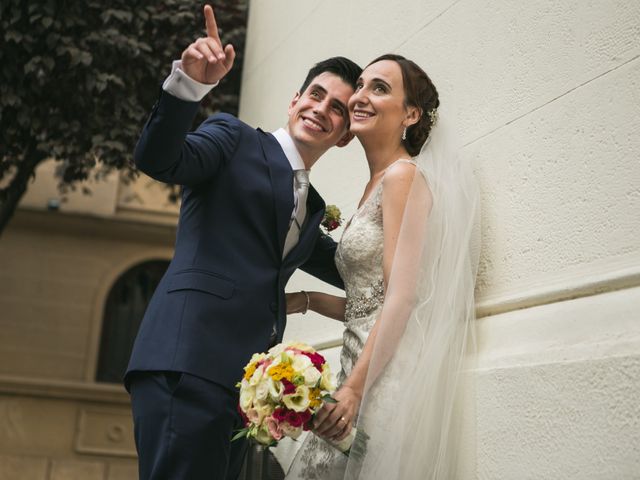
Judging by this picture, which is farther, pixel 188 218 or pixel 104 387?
pixel 104 387

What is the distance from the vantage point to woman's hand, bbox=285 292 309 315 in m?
3.47

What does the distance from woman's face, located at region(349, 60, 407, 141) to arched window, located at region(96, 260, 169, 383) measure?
36.3 ft

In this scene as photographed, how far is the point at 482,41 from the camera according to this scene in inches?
132

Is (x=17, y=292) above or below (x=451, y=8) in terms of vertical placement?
below

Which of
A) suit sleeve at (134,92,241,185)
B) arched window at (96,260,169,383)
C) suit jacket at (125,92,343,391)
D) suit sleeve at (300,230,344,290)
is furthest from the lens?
arched window at (96,260,169,383)

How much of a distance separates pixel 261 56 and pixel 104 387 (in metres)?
7.90

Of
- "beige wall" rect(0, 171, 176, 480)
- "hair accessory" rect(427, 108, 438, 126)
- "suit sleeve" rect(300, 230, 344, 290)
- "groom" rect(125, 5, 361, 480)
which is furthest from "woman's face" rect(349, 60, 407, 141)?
"beige wall" rect(0, 171, 176, 480)

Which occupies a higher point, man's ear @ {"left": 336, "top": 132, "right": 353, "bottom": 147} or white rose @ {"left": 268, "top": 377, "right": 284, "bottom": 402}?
man's ear @ {"left": 336, "top": 132, "right": 353, "bottom": 147}

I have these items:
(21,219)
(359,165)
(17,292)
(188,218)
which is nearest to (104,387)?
(17,292)

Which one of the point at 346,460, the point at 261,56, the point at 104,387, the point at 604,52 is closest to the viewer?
the point at 604,52

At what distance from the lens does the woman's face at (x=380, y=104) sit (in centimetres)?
317

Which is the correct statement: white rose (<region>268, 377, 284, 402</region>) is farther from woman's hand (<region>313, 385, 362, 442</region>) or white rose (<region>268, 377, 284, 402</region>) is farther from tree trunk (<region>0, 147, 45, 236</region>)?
tree trunk (<region>0, 147, 45, 236</region>)

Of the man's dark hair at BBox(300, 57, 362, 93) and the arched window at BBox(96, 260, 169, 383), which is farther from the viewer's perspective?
the arched window at BBox(96, 260, 169, 383)

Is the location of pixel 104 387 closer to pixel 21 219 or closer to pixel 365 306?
pixel 21 219
